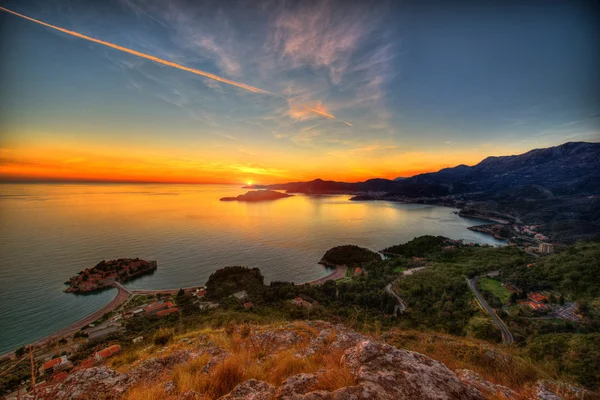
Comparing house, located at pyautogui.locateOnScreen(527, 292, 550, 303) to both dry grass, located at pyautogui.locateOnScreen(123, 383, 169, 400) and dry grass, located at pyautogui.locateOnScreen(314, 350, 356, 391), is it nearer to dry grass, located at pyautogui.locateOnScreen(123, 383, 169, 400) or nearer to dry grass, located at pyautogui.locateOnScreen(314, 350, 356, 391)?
dry grass, located at pyautogui.locateOnScreen(314, 350, 356, 391)

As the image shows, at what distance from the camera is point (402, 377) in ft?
7.91

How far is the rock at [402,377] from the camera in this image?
222 cm

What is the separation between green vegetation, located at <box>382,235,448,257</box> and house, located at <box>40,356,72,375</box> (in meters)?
45.6

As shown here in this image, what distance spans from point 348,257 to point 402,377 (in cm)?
3894

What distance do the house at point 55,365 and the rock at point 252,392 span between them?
1688 cm

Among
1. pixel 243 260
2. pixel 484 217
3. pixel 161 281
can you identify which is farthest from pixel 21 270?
pixel 484 217

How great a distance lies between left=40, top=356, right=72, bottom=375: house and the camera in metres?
12.1

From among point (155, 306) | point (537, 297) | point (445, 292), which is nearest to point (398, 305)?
point (445, 292)

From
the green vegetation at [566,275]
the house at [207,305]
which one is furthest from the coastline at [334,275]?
the green vegetation at [566,275]

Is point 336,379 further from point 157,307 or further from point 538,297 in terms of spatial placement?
point 538,297

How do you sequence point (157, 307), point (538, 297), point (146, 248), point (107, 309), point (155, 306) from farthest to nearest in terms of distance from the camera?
1. point (146, 248)
2. point (107, 309)
3. point (155, 306)
4. point (157, 307)
5. point (538, 297)

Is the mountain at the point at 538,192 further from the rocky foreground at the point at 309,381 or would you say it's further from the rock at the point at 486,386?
the rocky foreground at the point at 309,381

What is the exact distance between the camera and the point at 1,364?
15.2 meters

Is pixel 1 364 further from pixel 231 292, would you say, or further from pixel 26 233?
pixel 26 233
